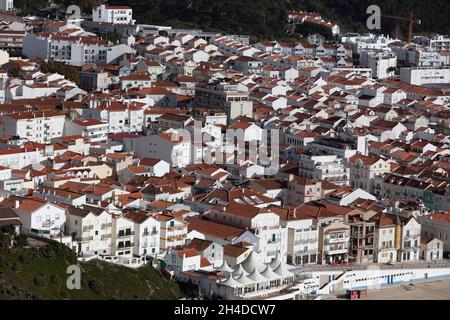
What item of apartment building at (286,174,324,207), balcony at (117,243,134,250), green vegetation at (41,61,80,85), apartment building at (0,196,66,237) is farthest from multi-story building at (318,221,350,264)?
green vegetation at (41,61,80,85)

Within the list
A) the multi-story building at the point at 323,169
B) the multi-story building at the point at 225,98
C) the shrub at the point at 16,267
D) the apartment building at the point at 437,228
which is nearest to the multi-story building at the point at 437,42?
the multi-story building at the point at 225,98

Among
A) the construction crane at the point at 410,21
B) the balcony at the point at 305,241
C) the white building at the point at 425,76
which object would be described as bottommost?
the white building at the point at 425,76

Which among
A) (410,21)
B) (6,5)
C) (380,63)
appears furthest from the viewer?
(410,21)

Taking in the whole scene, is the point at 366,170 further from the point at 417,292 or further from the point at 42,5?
the point at 42,5

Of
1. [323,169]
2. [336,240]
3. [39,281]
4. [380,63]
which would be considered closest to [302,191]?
[323,169]

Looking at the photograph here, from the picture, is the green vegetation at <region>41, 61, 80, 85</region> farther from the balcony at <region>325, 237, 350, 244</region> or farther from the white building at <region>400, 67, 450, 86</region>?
the balcony at <region>325, 237, 350, 244</region>

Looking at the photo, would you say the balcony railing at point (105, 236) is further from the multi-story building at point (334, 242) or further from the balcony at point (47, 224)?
the multi-story building at point (334, 242)
